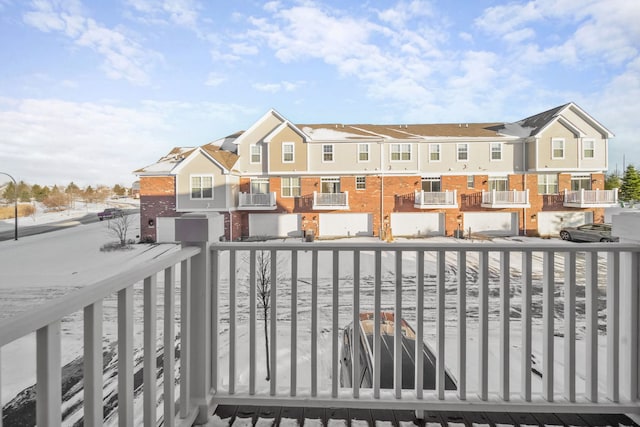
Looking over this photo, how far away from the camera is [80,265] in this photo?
10.5m

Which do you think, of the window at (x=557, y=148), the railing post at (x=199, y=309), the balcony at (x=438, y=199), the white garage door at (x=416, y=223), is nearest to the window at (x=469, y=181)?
the balcony at (x=438, y=199)

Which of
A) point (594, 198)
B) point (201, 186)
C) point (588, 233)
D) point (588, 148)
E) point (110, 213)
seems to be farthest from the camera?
point (110, 213)

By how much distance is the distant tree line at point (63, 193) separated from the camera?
11.8 m

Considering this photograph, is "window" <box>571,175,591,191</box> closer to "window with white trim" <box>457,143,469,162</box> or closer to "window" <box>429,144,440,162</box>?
"window with white trim" <box>457,143,469,162</box>

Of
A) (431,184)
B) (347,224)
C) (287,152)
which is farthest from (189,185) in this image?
(431,184)

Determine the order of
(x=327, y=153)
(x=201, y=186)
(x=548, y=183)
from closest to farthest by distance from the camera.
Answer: (x=201, y=186) → (x=548, y=183) → (x=327, y=153)

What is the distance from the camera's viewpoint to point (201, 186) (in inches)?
549

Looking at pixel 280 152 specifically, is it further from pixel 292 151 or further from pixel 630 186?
pixel 630 186

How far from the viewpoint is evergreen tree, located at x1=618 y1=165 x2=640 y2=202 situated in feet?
64.1

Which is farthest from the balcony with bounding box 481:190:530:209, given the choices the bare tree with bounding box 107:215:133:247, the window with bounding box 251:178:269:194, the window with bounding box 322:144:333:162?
the bare tree with bounding box 107:215:133:247

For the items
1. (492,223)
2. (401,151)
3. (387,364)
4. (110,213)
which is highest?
(401,151)

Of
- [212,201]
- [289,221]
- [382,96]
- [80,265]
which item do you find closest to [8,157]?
[80,265]

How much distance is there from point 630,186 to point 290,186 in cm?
2162

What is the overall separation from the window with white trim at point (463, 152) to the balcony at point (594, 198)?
5013mm
